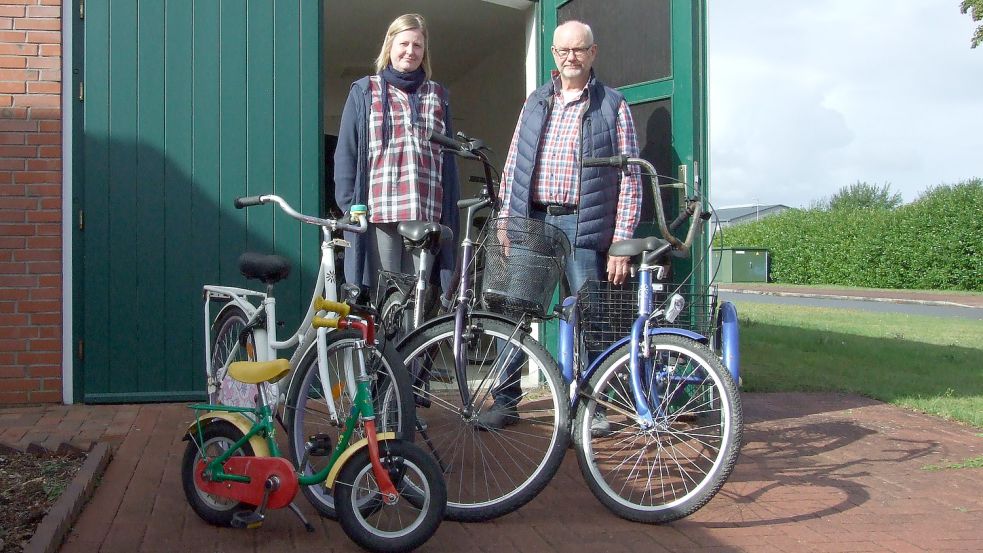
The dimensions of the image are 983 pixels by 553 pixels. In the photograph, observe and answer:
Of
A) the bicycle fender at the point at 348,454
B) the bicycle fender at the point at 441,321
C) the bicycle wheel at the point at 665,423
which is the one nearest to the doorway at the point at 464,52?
the bicycle fender at the point at 441,321

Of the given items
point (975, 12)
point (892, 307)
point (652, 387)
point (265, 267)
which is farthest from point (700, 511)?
point (975, 12)

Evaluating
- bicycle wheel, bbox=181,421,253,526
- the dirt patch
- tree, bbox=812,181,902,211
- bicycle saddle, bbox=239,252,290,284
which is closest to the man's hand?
bicycle saddle, bbox=239,252,290,284

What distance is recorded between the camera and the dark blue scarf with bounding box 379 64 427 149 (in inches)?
171

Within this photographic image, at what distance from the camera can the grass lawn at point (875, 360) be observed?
6.70 meters

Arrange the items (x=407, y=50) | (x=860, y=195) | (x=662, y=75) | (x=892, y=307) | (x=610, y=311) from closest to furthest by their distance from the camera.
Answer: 1. (x=610, y=311)
2. (x=407, y=50)
3. (x=662, y=75)
4. (x=892, y=307)
5. (x=860, y=195)

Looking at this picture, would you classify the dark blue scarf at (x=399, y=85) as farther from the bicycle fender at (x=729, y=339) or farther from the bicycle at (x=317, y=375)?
the bicycle fender at (x=729, y=339)

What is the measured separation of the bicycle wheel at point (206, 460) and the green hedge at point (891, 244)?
25261 mm

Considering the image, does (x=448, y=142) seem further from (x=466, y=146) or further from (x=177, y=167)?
(x=177, y=167)

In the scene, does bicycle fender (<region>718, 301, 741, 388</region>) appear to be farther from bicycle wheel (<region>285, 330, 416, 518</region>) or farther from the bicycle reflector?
bicycle wheel (<region>285, 330, 416, 518</region>)

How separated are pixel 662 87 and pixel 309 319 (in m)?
2.65

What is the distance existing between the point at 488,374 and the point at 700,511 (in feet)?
3.21

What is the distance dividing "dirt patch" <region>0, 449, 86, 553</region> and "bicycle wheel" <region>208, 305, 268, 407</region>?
71 cm

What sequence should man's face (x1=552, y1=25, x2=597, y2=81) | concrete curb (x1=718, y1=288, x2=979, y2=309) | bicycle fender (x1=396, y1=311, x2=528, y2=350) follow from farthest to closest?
concrete curb (x1=718, y1=288, x2=979, y2=309), man's face (x1=552, y1=25, x2=597, y2=81), bicycle fender (x1=396, y1=311, x2=528, y2=350)

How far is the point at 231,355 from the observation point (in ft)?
12.9
